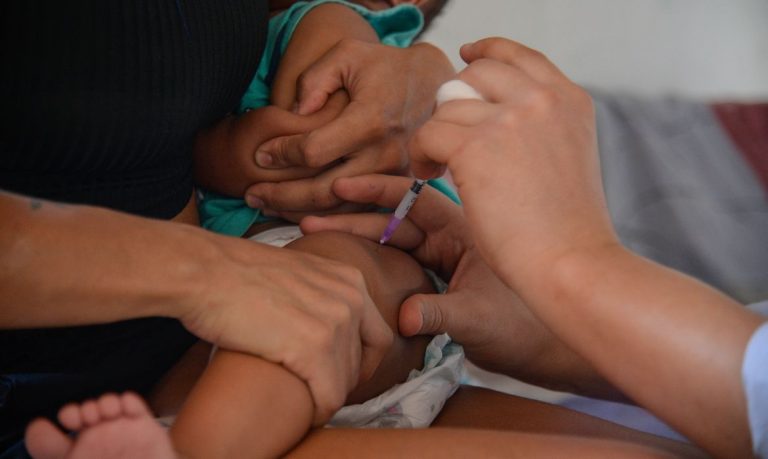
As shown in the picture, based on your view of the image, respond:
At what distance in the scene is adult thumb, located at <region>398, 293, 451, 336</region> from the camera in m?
0.56

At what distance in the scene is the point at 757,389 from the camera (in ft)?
1.17

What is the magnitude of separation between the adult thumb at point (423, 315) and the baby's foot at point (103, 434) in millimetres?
267

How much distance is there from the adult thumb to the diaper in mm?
34

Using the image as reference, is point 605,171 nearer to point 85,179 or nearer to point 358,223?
point 358,223

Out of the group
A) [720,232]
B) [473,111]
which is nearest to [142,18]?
[473,111]

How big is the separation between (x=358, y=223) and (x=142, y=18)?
10.0 inches

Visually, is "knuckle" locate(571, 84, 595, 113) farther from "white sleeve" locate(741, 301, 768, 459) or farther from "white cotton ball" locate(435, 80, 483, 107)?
"white sleeve" locate(741, 301, 768, 459)

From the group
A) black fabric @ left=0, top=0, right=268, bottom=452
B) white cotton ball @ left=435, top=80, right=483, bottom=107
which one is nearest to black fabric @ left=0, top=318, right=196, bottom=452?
black fabric @ left=0, top=0, right=268, bottom=452

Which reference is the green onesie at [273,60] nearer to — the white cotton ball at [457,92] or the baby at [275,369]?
the baby at [275,369]

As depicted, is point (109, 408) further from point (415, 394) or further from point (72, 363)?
point (415, 394)

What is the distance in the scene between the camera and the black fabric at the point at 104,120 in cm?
37

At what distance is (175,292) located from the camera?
40 cm

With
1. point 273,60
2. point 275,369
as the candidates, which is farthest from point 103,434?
point 273,60

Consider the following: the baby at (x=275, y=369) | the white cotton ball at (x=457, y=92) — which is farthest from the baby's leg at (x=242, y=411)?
the white cotton ball at (x=457, y=92)
